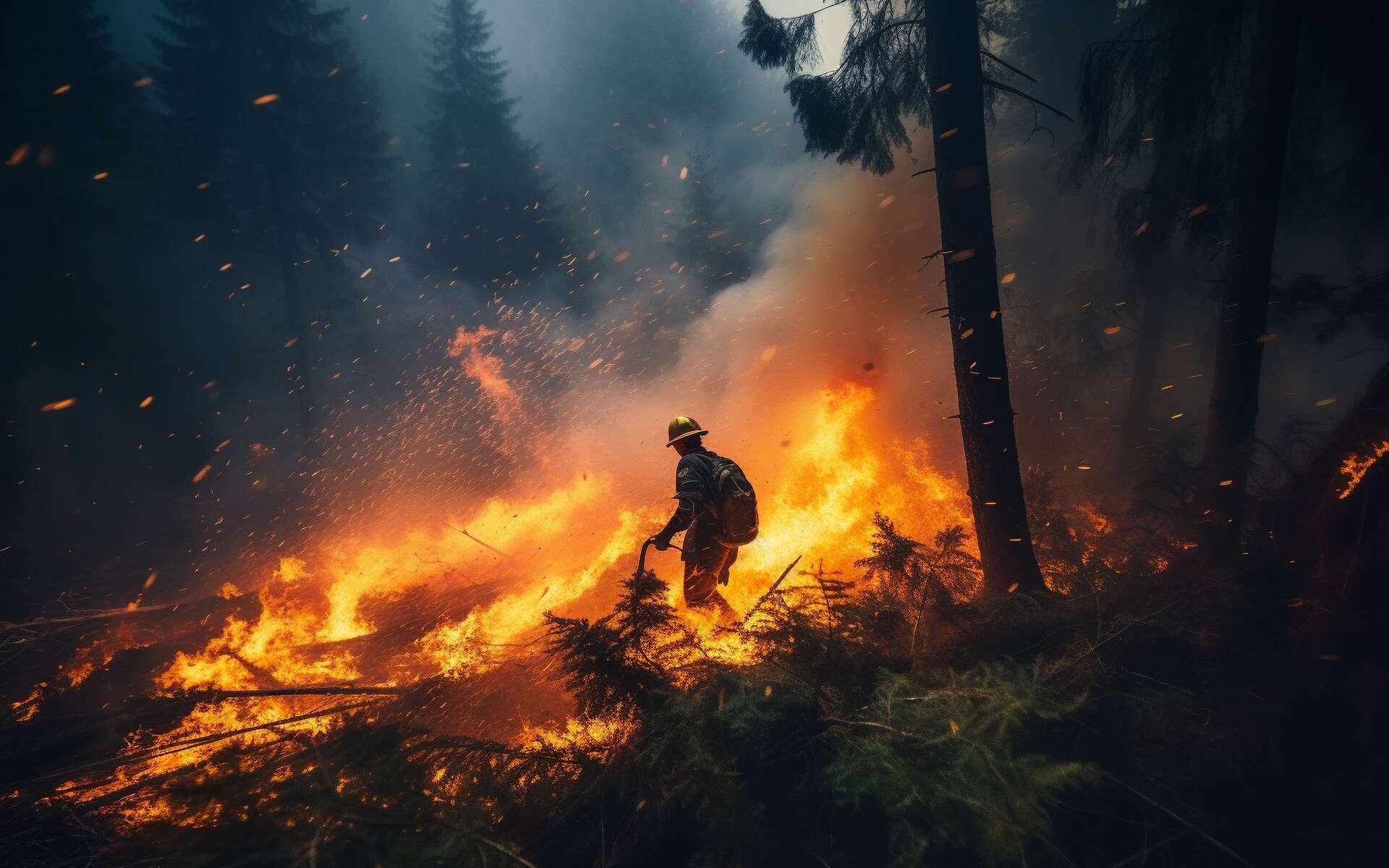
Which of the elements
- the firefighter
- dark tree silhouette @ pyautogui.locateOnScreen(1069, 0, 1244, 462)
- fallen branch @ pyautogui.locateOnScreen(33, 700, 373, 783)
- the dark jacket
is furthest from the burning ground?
dark tree silhouette @ pyautogui.locateOnScreen(1069, 0, 1244, 462)

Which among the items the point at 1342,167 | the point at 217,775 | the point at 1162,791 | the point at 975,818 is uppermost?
the point at 1342,167

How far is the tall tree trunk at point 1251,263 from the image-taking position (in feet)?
16.6

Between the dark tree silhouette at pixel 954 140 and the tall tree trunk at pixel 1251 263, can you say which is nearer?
the dark tree silhouette at pixel 954 140

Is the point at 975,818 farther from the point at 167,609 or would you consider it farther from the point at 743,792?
the point at 167,609

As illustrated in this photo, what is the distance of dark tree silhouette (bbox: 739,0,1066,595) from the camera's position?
452 cm

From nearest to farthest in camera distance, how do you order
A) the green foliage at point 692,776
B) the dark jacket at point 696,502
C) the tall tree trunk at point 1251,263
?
the green foliage at point 692,776, the dark jacket at point 696,502, the tall tree trunk at point 1251,263

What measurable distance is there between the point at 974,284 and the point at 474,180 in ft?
95.9

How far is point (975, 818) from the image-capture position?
206 centimetres

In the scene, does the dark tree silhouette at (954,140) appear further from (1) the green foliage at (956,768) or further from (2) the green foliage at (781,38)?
(1) the green foliage at (956,768)

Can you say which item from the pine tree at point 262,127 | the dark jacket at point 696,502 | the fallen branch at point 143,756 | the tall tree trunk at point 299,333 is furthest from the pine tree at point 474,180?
the fallen branch at point 143,756

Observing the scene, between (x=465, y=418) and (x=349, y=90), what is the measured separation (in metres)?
14.2

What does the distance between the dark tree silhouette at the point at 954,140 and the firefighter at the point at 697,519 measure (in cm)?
254

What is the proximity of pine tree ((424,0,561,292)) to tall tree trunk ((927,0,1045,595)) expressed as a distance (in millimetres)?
26467

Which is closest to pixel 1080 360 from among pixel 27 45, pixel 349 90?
pixel 349 90
